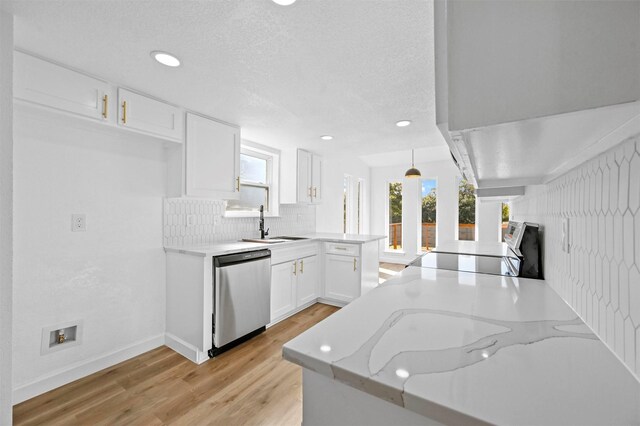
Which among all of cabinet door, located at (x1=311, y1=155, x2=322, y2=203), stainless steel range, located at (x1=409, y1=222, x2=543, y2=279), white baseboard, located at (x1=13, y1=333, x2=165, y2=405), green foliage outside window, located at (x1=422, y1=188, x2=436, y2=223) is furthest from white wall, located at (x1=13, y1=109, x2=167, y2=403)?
green foliage outside window, located at (x1=422, y1=188, x2=436, y2=223)

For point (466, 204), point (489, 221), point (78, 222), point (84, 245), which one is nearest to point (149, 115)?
point (78, 222)

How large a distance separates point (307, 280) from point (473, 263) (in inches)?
86.1

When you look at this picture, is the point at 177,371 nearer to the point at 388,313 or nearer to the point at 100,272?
the point at 100,272

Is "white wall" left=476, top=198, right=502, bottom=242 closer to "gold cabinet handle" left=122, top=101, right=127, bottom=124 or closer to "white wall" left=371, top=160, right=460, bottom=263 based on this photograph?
"white wall" left=371, top=160, right=460, bottom=263

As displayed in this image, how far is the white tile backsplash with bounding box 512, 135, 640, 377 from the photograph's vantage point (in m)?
0.53

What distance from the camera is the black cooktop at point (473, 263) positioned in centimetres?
139

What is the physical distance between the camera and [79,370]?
6.48 ft

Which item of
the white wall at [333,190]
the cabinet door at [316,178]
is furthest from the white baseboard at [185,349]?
the white wall at [333,190]

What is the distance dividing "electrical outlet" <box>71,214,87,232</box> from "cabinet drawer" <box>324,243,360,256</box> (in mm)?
2475

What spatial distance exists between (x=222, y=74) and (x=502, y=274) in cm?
200

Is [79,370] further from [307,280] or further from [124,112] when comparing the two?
[307,280]

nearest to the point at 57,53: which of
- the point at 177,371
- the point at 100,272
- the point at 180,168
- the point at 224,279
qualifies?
the point at 180,168

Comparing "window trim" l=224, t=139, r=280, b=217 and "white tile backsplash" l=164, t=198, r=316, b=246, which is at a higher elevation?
"window trim" l=224, t=139, r=280, b=217

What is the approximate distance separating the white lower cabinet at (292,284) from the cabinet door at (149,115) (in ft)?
5.18
